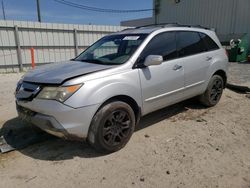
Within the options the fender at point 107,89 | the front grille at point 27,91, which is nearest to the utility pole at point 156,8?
the fender at point 107,89

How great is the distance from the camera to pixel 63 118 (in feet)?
9.68

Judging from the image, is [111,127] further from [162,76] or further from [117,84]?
[162,76]

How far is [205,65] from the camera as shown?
4.72 m

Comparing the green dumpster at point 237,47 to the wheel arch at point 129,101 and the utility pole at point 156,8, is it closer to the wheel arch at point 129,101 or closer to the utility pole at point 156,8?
the utility pole at point 156,8

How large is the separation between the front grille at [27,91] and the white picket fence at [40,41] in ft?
28.0

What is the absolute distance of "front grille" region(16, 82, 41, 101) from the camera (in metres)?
3.15

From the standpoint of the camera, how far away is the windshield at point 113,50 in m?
3.76

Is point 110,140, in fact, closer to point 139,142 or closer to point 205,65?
point 139,142

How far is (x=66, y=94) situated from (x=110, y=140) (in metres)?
0.94

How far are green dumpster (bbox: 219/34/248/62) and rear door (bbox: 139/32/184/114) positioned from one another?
32.2ft

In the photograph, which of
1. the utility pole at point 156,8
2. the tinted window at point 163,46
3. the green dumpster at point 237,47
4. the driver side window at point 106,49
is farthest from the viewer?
the utility pole at point 156,8

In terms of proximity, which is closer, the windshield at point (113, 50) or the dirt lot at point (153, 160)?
the dirt lot at point (153, 160)

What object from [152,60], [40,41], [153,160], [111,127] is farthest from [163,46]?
[40,41]

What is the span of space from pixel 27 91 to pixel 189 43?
304cm
